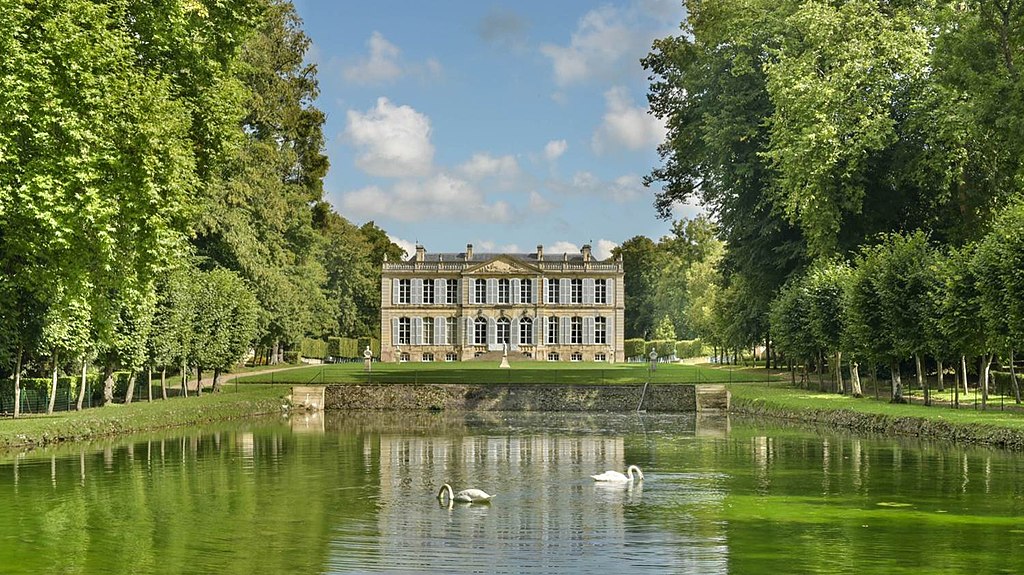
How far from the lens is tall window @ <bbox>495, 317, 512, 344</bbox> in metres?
78.4

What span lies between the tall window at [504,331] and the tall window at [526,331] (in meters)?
0.72

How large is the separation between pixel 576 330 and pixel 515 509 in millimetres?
63777

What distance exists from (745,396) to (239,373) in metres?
24.1

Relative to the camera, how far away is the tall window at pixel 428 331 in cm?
7856

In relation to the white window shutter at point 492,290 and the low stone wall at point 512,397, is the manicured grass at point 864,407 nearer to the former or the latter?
the low stone wall at point 512,397

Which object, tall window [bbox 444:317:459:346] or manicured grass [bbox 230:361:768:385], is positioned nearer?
manicured grass [bbox 230:361:768:385]

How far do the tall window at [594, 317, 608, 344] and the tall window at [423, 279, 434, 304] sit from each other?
10862 mm

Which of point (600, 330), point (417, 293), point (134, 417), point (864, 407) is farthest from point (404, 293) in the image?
point (134, 417)

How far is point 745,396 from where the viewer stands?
121 feet

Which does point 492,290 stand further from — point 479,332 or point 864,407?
point 864,407

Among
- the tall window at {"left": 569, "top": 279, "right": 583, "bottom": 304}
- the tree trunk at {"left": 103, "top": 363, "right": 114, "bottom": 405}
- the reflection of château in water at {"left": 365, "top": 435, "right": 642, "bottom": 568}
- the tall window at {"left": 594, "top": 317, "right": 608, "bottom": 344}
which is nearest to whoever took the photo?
the reflection of château in water at {"left": 365, "top": 435, "right": 642, "bottom": 568}

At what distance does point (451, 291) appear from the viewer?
3100 inches

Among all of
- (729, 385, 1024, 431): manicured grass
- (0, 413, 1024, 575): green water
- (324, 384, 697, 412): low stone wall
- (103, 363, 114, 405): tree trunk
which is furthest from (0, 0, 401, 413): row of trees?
(729, 385, 1024, 431): manicured grass

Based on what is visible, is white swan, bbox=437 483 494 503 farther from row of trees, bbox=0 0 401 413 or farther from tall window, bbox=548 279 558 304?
tall window, bbox=548 279 558 304
